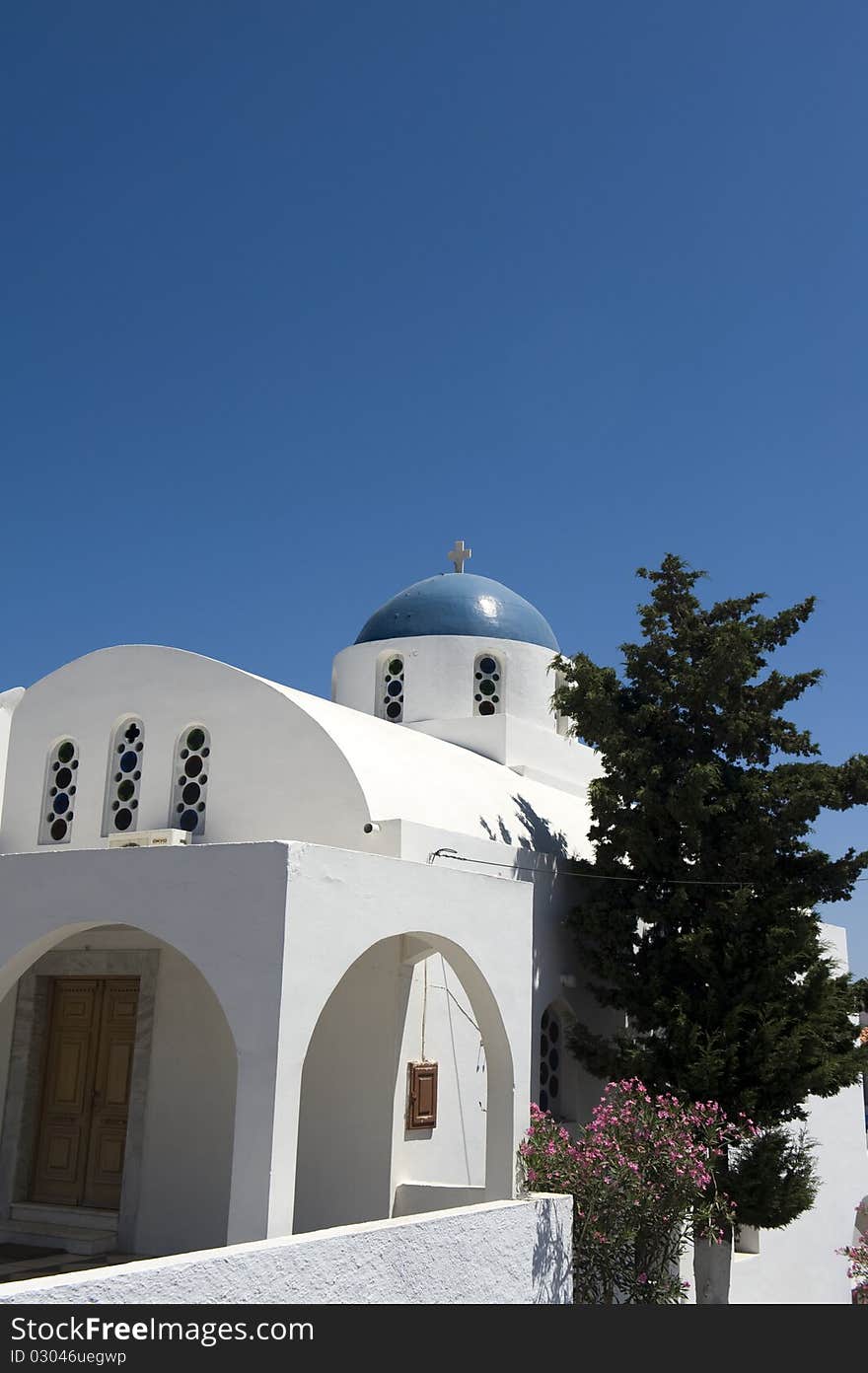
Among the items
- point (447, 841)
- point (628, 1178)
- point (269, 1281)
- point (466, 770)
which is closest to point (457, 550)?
point (466, 770)

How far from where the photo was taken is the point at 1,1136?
10703 mm

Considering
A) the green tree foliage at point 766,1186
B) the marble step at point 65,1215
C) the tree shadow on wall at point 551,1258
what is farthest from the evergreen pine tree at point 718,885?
the marble step at point 65,1215

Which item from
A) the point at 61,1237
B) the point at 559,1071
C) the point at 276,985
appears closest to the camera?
the point at 276,985

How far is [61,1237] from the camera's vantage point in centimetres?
984

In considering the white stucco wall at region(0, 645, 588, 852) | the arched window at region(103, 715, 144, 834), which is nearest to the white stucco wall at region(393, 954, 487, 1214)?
the white stucco wall at region(0, 645, 588, 852)

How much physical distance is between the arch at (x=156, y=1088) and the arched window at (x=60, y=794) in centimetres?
161

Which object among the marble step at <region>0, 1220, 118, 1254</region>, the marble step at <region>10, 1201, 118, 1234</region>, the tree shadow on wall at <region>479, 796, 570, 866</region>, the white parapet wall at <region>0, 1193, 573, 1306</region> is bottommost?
the marble step at <region>0, 1220, 118, 1254</region>

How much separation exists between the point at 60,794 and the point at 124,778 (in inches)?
33.0

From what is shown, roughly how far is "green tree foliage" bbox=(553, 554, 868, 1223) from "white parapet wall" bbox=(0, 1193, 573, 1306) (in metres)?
2.75

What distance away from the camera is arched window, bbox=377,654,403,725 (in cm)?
1689

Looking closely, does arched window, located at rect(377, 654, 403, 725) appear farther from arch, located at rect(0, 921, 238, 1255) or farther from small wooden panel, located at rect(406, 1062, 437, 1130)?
small wooden panel, located at rect(406, 1062, 437, 1130)

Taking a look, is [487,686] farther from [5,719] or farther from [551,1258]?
[551,1258]

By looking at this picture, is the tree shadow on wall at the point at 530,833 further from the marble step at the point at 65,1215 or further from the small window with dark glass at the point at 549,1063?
the marble step at the point at 65,1215

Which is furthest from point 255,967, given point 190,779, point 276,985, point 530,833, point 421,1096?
point 530,833
